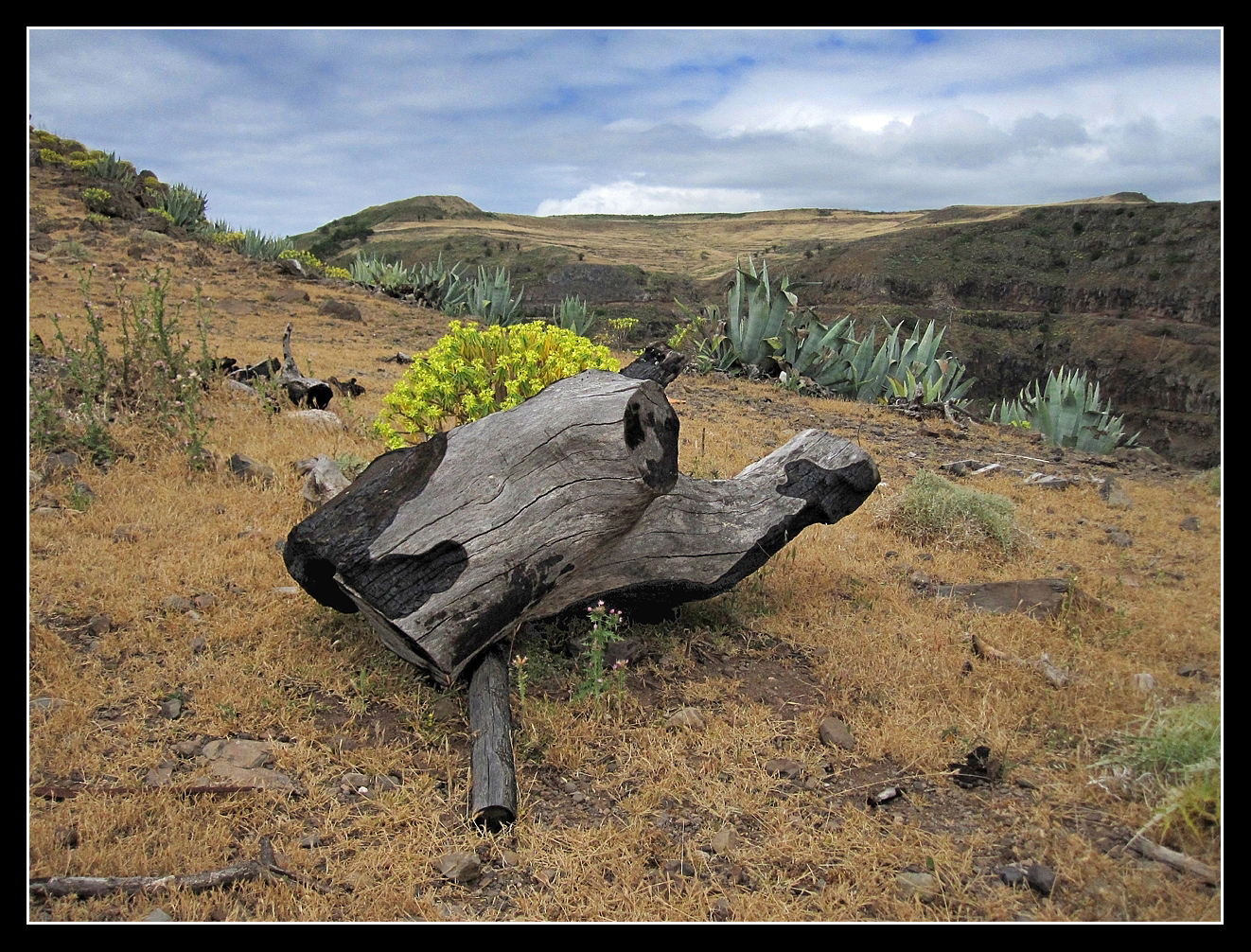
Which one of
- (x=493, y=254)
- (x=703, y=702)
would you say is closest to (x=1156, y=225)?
(x=703, y=702)

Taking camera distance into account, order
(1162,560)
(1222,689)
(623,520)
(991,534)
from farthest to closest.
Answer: (991,534) < (623,520) < (1162,560) < (1222,689)

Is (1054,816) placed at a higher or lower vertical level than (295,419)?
lower

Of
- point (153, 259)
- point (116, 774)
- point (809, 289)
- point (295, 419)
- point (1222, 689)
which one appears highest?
point (809, 289)

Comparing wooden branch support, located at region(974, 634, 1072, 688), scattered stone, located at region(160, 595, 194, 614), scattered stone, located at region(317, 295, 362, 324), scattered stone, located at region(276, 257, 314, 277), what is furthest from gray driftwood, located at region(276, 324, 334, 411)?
scattered stone, located at region(276, 257, 314, 277)

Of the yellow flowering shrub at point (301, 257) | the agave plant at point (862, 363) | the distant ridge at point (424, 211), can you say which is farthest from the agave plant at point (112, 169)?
the distant ridge at point (424, 211)

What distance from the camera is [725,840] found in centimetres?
254

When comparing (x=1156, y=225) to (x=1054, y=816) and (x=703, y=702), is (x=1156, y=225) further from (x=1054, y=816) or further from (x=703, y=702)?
(x=703, y=702)

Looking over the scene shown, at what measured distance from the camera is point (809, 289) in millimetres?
52219

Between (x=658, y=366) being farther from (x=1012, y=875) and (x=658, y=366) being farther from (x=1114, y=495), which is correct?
(x=1012, y=875)

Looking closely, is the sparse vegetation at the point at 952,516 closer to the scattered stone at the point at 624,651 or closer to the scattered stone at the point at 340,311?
the scattered stone at the point at 624,651

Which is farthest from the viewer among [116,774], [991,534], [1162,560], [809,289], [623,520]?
[809,289]

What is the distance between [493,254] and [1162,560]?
58.5 meters

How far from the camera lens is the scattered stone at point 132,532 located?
4434 millimetres

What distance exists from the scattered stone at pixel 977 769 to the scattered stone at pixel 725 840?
71 centimetres
